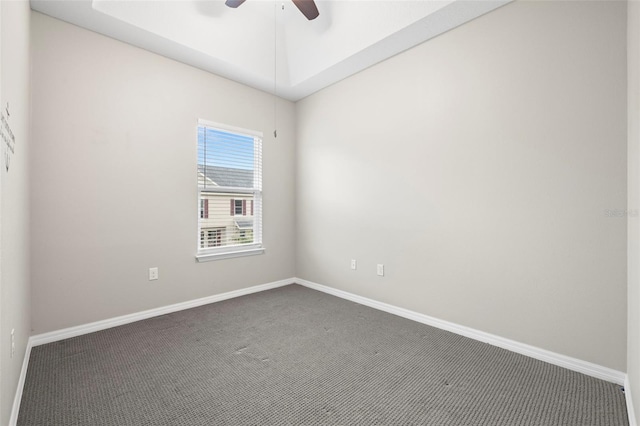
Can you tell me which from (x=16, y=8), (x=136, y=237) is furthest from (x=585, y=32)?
(x=136, y=237)

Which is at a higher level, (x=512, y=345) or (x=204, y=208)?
(x=204, y=208)

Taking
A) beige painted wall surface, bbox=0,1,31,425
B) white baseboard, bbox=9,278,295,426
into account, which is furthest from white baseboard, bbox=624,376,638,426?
white baseboard, bbox=9,278,295,426

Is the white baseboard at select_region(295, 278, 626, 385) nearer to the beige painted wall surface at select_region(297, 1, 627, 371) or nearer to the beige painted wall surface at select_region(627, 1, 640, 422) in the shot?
the beige painted wall surface at select_region(297, 1, 627, 371)

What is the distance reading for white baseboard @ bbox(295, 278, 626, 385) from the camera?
1867 mm

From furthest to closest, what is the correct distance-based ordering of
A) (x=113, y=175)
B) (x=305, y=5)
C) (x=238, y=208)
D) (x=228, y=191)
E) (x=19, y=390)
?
1. (x=238, y=208)
2. (x=228, y=191)
3. (x=113, y=175)
4. (x=305, y=5)
5. (x=19, y=390)

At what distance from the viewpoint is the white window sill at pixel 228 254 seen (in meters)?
3.29

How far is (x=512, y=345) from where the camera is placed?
7.33ft

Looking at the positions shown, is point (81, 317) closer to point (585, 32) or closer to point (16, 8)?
point (16, 8)

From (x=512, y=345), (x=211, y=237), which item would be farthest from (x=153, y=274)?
(x=512, y=345)

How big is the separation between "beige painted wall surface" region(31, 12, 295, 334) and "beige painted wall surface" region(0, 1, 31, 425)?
263 mm

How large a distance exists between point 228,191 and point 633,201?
347 cm

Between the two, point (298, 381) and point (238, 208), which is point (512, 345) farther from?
point (238, 208)

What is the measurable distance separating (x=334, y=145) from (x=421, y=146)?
3.93 feet

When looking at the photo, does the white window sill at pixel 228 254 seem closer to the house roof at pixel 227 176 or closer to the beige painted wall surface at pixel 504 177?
the house roof at pixel 227 176
